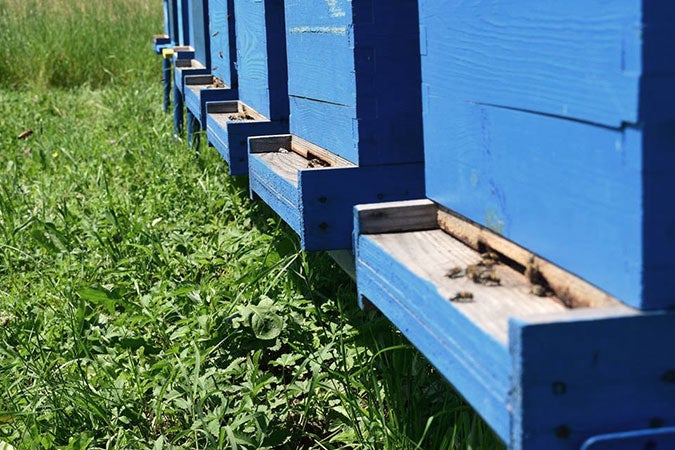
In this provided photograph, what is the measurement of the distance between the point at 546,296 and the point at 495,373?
8.4 inches

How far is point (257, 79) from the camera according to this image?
3.26 meters

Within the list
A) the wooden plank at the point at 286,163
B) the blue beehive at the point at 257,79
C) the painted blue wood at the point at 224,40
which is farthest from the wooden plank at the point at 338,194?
the painted blue wood at the point at 224,40

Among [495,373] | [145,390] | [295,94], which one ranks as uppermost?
[295,94]

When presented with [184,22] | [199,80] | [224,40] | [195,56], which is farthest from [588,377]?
[184,22]

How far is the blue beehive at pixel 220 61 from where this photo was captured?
3.87 meters

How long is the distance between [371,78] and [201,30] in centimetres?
334

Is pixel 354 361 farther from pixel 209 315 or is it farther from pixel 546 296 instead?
pixel 546 296

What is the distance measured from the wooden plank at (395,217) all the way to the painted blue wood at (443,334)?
1.7 inches

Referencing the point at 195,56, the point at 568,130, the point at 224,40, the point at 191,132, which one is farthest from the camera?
the point at 195,56

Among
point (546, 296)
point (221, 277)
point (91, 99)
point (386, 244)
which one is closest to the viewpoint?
point (546, 296)

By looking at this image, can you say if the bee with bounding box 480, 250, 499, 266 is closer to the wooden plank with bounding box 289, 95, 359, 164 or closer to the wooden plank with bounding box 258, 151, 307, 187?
the wooden plank with bounding box 289, 95, 359, 164

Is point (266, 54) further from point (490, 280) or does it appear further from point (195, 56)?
point (195, 56)

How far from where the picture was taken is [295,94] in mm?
2711

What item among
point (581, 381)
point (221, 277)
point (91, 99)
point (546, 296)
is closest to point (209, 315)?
point (221, 277)
